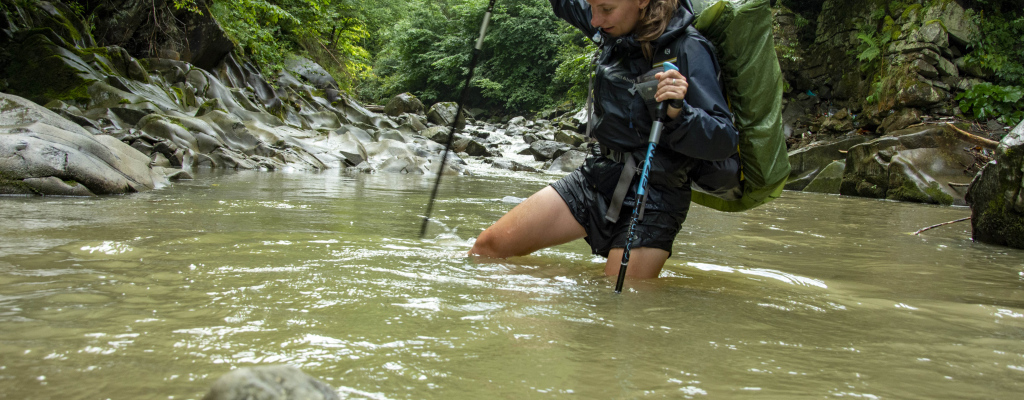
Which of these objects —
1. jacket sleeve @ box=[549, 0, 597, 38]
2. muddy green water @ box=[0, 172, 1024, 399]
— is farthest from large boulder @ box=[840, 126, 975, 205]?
jacket sleeve @ box=[549, 0, 597, 38]

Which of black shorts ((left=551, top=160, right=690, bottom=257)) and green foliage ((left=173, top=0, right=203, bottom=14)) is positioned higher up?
green foliage ((left=173, top=0, right=203, bottom=14))

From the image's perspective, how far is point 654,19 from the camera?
2904 mm

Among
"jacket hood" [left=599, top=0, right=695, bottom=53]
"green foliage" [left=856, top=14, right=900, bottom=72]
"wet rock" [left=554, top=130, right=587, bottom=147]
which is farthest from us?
"wet rock" [left=554, top=130, right=587, bottom=147]

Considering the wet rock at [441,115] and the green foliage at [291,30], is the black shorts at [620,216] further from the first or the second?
the wet rock at [441,115]

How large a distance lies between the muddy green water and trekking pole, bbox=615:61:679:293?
12 cm

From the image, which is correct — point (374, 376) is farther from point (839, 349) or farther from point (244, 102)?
point (244, 102)

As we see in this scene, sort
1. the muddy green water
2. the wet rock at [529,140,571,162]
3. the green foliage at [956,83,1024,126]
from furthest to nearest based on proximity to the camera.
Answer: the wet rock at [529,140,571,162]
the green foliage at [956,83,1024,126]
the muddy green water

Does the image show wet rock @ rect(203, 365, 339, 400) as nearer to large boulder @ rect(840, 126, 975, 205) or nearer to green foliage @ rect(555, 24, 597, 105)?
large boulder @ rect(840, 126, 975, 205)

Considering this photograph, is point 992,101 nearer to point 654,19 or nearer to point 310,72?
point 654,19

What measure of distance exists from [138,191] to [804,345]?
6.71 m

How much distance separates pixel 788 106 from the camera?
21766 millimetres

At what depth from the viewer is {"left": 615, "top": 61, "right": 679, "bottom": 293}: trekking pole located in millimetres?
2750

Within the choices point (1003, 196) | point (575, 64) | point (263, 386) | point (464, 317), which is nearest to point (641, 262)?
point (464, 317)

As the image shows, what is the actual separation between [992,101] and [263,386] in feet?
Answer: 61.6
